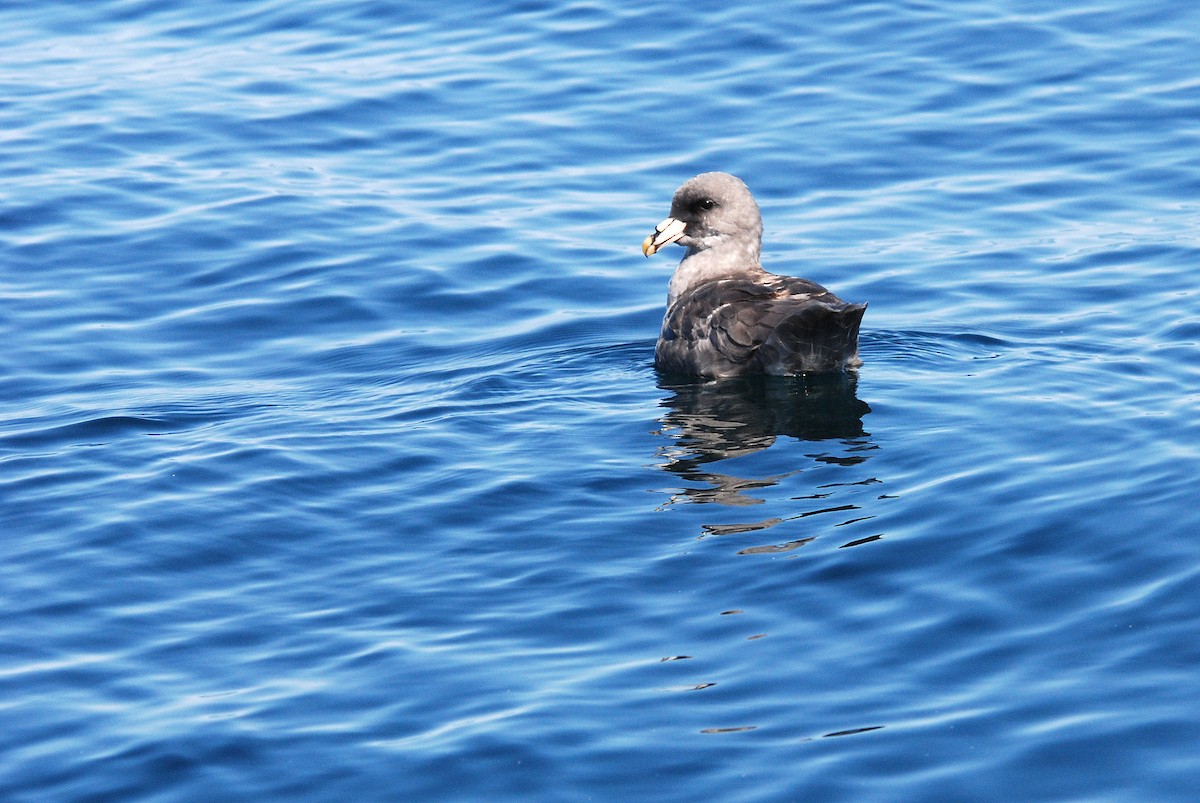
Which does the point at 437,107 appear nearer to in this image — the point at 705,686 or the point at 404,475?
the point at 404,475

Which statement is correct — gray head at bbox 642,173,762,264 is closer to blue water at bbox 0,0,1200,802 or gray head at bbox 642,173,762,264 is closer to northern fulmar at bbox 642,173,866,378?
northern fulmar at bbox 642,173,866,378

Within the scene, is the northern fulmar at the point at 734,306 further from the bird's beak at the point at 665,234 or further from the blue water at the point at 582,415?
the blue water at the point at 582,415

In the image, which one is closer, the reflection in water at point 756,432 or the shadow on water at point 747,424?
the reflection in water at point 756,432

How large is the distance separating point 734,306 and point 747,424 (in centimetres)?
101

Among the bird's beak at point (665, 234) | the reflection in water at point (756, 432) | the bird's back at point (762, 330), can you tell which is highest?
the bird's beak at point (665, 234)

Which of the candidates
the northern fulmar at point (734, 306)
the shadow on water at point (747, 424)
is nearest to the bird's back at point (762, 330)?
the northern fulmar at point (734, 306)

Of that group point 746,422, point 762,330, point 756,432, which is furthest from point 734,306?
point 756,432

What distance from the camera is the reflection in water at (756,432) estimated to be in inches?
348

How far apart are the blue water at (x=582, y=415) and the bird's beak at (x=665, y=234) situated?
73 centimetres

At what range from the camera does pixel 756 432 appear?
10094 mm

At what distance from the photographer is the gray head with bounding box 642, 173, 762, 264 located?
11.9m

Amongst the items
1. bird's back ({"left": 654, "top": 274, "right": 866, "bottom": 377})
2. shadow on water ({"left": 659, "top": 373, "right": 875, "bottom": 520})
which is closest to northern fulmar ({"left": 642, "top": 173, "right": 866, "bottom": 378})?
bird's back ({"left": 654, "top": 274, "right": 866, "bottom": 377})

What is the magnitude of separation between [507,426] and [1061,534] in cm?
353

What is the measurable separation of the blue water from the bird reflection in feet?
0.14
